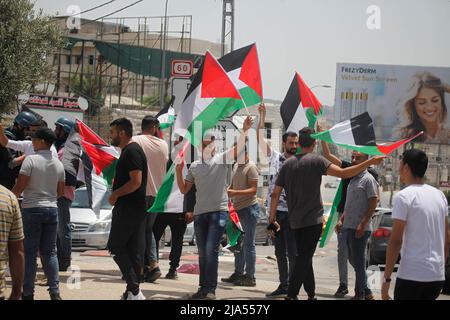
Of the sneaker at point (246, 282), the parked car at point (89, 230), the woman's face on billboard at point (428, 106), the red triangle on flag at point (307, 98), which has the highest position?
the woman's face on billboard at point (428, 106)

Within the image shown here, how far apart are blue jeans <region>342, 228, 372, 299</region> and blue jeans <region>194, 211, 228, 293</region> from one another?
1610 millimetres

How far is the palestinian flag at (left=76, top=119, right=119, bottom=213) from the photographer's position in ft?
32.9

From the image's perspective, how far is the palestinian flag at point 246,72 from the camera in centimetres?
1013

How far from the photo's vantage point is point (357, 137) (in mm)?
9500

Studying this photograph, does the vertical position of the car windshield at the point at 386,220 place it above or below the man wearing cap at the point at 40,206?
below

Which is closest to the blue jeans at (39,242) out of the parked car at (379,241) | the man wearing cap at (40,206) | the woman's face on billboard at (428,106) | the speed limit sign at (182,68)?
the man wearing cap at (40,206)

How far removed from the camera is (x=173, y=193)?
973cm

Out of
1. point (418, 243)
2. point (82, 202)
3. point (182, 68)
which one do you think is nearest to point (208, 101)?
point (418, 243)

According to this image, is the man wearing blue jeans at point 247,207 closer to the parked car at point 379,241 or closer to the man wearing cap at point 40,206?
the man wearing cap at point 40,206

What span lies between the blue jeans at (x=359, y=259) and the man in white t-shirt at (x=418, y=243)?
3.30 meters

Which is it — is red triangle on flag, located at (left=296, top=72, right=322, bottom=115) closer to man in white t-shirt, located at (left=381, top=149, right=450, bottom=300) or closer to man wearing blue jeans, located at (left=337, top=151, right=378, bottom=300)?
man wearing blue jeans, located at (left=337, top=151, right=378, bottom=300)

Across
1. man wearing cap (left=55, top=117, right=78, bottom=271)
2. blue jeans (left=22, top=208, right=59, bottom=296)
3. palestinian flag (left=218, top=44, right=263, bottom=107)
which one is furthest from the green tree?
blue jeans (left=22, top=208, right=59, bottom=296)
